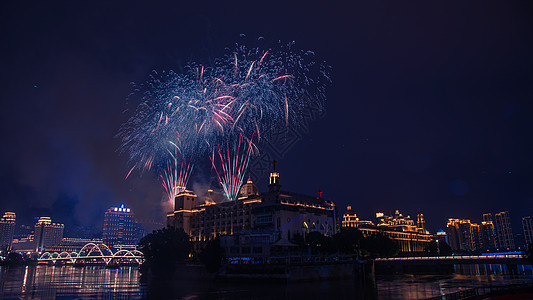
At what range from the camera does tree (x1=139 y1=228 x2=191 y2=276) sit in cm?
11800

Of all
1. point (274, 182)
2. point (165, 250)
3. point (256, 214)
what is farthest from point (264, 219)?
point (165, 250)

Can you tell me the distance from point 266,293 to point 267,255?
30.5m

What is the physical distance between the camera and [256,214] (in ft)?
411

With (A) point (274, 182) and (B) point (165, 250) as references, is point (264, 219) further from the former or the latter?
(B) point (165, 250)

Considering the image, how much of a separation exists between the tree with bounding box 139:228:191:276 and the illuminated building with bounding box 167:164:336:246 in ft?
59.4

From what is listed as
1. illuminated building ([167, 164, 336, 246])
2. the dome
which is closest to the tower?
illuminated building ([167, 164, 336, 246])

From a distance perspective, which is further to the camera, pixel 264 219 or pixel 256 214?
pixel 256 214

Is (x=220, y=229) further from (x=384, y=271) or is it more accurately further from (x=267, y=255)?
(x=384, y=271)

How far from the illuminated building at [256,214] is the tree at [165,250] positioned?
59.4 feet

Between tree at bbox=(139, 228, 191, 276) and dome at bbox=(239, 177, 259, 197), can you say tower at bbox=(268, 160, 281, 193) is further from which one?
tree at bbox=(139, 228, 191, 276)

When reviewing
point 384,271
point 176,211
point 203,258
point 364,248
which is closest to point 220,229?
point 176,211

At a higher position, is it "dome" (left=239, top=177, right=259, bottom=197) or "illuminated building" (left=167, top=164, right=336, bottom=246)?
"dome" (left=239, top=177, right=259, bottom=197)

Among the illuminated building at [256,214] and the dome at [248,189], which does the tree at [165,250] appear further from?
the dome at [248,189]

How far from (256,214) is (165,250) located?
30.2m
